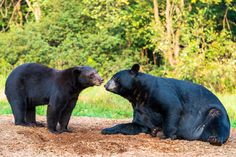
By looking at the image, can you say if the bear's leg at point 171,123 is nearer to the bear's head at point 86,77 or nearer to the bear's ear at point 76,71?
the bear's head at point 86,77

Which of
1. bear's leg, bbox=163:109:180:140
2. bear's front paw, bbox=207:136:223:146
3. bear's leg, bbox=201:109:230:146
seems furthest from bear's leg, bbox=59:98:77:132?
bear's front paw, bbox=207:136:223:146

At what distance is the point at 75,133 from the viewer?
8008 millimetres

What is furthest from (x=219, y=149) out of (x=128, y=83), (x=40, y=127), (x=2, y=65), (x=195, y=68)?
(x=2, y=65)

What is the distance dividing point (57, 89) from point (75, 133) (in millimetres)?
606

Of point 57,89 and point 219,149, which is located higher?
point 57,89

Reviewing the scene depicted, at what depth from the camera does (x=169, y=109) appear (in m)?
7.44

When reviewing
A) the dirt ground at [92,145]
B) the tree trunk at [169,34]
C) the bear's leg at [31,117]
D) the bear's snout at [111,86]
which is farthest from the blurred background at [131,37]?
the dirt ground at [92,145]

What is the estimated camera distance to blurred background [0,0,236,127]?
2142cm

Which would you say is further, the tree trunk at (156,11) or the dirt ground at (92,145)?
the tree trunk at (156,11)

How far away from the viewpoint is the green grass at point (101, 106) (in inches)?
476

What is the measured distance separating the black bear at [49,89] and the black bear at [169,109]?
1.82 feet

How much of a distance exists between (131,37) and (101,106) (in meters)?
10.7

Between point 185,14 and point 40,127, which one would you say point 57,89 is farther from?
point 185,14

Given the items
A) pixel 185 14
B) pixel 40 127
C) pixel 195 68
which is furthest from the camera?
pixel 185 14
